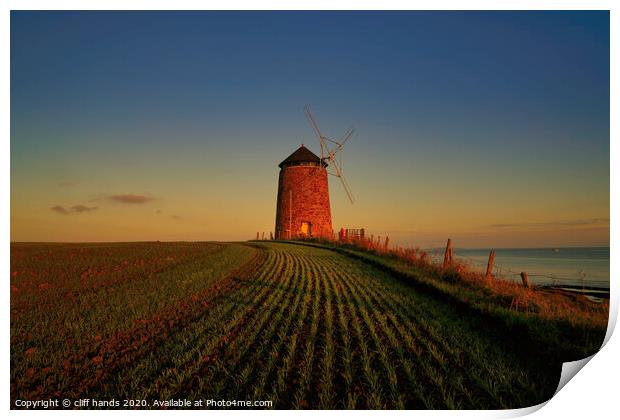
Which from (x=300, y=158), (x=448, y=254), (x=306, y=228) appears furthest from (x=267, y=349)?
(x=300, y=158)

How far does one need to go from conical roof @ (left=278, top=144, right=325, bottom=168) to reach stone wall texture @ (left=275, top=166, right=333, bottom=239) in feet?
2.46

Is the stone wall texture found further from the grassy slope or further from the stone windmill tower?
the grassy slope

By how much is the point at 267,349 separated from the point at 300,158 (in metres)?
36.0

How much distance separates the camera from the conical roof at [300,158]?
4094 cm

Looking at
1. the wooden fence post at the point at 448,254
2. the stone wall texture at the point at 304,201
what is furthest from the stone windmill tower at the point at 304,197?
the wooden fence post at the point at 448,254

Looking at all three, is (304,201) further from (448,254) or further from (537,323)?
(537,323)

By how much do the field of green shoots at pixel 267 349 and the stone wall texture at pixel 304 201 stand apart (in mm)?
28443

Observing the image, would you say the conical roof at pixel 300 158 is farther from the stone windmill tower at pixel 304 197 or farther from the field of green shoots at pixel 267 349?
the field of green shoots at pixel 267 349

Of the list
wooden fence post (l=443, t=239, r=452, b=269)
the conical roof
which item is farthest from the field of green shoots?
the conical roof

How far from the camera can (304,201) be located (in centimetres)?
3938

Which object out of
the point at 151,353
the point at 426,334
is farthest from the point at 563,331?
the point at 151,353

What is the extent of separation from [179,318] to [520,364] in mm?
6467

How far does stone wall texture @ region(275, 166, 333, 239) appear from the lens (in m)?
39.4
